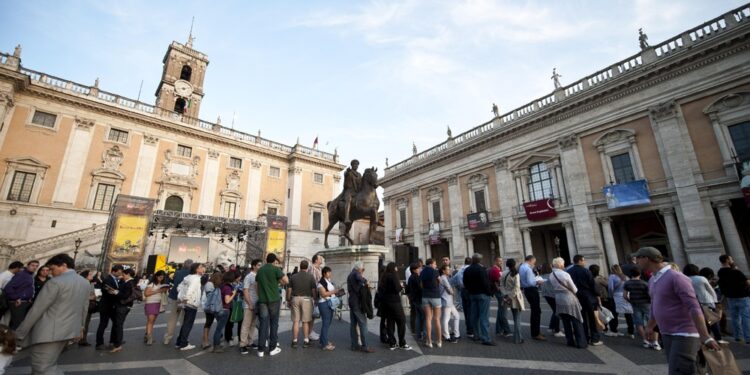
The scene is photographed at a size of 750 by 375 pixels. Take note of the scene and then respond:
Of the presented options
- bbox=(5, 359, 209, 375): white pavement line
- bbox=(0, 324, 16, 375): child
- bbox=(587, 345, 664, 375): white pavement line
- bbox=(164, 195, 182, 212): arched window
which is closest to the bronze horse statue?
bbox=(5, 359, 209, 375): white pavement line

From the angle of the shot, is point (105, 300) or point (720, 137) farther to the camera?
point (720, 137)

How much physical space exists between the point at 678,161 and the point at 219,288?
65.7ft

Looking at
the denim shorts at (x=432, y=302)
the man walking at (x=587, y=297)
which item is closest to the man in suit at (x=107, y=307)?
the denim shorts at (x=432, y=302)

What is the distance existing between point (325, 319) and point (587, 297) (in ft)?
17.1

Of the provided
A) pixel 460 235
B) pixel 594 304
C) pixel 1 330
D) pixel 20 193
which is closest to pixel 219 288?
pixel 1 330

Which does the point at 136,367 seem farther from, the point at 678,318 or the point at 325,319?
the point at 678,318

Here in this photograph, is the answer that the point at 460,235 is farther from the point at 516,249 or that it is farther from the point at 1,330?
the point at 1,330

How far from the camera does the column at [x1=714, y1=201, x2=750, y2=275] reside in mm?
12664

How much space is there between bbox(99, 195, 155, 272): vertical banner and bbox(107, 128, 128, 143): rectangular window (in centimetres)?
814

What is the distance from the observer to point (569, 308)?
5625mm

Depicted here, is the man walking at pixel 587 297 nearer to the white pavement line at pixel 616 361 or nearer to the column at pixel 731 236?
the white pavement line at pixel 616 361

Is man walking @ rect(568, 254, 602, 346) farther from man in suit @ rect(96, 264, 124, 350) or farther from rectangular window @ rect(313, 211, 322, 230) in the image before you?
rectangular window @ rect(313, 211, 322, 230)

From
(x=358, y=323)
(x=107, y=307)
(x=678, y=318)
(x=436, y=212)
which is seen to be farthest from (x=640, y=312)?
(x=436, y=212)

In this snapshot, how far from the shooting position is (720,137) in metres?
13.9
